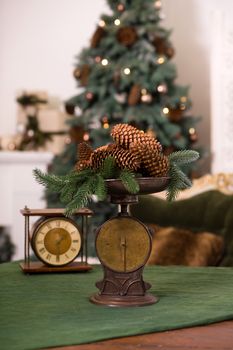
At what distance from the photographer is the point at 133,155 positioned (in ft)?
6.08

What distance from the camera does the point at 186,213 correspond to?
3.41m

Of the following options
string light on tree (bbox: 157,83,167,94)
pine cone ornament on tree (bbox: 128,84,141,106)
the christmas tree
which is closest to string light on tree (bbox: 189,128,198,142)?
the christmas tree

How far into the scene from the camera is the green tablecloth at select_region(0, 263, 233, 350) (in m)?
1.56

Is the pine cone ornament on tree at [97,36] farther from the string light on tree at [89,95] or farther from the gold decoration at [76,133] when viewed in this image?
the gold decoration at [76,133]

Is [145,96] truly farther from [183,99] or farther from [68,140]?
[68,140]

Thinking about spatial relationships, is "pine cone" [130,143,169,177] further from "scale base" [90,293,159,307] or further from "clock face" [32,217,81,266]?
"clock face" [32,217,81,266]

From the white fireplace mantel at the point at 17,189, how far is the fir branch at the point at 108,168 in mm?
4203

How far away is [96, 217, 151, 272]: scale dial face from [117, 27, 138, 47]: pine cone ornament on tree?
374cm

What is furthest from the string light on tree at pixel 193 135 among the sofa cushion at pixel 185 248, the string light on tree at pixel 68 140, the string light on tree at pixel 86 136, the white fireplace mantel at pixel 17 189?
the sofa cushion at pixel 185 248

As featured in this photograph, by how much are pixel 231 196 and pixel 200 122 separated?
2856mm

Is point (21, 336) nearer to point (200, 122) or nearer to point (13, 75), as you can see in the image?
point (200, 122)

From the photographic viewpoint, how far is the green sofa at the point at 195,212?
11.0 ft

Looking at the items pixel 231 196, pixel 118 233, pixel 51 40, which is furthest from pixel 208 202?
pixel 51 40

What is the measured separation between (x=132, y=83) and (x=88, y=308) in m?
3.81
